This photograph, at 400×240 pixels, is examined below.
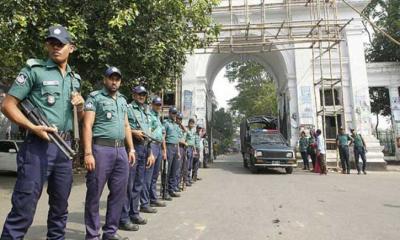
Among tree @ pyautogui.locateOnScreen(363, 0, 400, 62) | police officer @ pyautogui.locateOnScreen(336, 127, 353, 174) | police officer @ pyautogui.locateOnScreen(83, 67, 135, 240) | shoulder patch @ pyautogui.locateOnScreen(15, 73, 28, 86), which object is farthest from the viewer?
tree @ pyautogui.locateOnScreen(363, 0, 400, 62)

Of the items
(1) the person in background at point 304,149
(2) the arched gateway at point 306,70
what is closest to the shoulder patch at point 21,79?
(1) the person in background at point 304,149

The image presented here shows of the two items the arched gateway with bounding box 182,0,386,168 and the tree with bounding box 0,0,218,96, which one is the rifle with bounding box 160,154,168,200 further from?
the arched gateway with bounding box 182,0,386,168

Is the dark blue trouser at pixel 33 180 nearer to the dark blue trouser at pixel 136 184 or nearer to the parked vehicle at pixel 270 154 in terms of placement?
the dark blue trouser at pixel 136 184

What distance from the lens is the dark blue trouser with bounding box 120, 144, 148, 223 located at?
4.89 metres

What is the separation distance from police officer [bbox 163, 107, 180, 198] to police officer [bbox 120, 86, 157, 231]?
1757mm

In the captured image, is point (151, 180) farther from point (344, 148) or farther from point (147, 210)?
point (344, 148)

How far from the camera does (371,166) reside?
52.6ft

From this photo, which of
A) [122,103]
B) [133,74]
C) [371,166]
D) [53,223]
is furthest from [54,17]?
[371,166]

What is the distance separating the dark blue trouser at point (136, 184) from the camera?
4.89 meters

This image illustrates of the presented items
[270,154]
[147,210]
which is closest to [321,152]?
[270,154]

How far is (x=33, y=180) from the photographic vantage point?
2.97 metres

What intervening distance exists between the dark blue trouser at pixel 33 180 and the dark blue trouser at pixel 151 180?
247 cm

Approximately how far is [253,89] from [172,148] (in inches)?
1385

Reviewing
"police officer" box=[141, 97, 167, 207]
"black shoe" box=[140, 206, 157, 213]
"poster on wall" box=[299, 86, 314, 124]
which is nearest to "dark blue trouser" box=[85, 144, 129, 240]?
"police officer" box=[141, 97, 167, 207]
